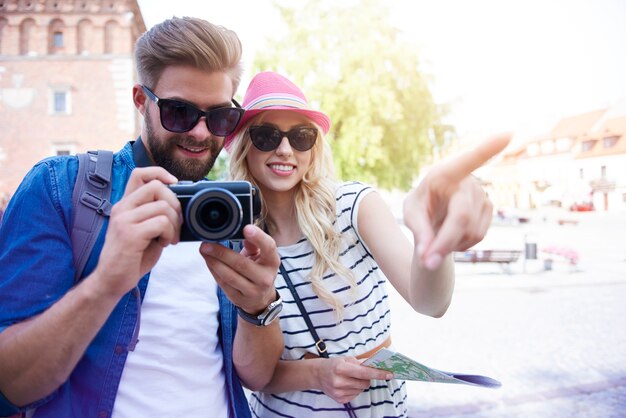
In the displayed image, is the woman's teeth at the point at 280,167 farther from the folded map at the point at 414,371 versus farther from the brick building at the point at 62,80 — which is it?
the brick building at the point at 62,80

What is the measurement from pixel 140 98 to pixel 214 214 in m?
0.88

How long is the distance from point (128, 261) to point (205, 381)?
63cm

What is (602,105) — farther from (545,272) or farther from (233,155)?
(233,155)

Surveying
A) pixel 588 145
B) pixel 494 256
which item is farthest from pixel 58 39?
pixel 588 145

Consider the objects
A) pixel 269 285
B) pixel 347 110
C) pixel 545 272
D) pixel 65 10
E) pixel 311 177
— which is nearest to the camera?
pixel 269 285

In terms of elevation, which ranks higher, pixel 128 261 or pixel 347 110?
pixel 347 110

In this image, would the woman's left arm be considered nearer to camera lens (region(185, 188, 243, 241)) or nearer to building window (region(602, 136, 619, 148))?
camera lens (region(185, 188, 243, 241))

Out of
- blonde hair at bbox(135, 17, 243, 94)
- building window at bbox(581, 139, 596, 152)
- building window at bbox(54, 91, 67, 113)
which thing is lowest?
blonde hair at bbox(135, 17, 243, 94)

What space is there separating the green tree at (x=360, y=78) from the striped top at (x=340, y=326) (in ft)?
45.8

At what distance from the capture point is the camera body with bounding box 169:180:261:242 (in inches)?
51.1

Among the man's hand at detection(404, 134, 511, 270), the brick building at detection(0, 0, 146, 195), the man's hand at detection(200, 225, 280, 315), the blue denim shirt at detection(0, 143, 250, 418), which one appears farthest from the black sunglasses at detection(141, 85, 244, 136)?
the brick building at detection(0, 0, 146, 195)

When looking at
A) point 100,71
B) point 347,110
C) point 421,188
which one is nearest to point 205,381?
point 421,188

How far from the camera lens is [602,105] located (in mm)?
47375

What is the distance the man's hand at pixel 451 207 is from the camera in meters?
1.01
